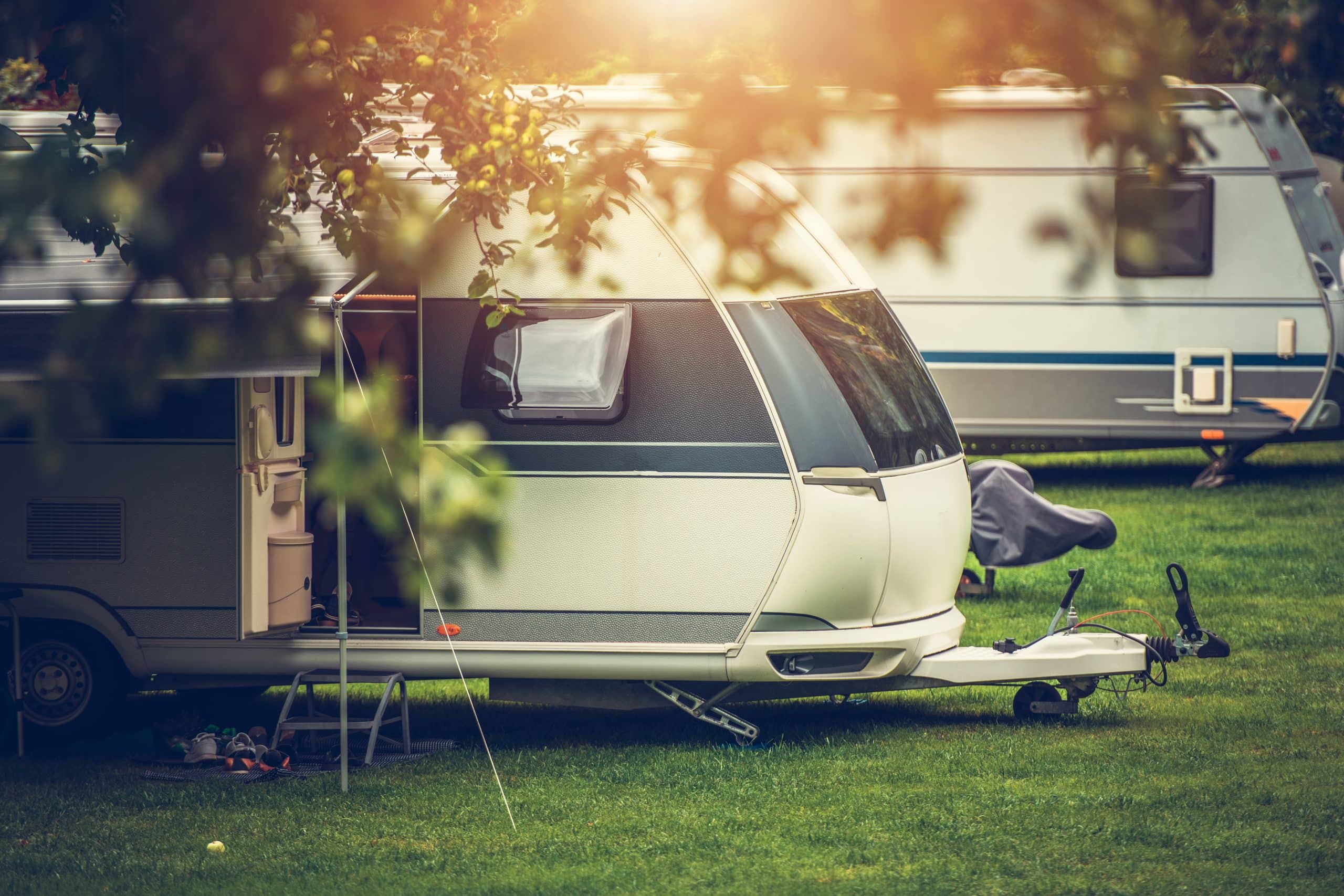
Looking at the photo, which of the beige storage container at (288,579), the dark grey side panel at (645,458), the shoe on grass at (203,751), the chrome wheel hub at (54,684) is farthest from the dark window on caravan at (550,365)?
the chrome wheel hub at (54,684)

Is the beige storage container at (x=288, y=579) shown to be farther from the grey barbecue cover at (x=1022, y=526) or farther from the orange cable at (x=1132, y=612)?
the grey barbecue cover at (x=1022, y=526)

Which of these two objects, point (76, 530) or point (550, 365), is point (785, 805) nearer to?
point (550, 365)

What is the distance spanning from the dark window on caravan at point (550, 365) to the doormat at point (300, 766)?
1.61 m

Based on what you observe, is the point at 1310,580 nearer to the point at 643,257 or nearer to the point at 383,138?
the point at 643,257

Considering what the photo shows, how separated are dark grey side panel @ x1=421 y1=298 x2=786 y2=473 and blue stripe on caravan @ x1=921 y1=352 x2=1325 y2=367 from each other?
7.48 m

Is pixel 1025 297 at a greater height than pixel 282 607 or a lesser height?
greater

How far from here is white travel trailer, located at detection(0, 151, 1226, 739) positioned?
7.44 m

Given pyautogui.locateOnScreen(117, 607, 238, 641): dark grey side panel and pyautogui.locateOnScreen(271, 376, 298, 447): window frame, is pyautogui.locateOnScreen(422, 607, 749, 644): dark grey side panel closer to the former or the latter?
pyautogui.locateOnScreen(117, 607, 238, 641): dark grey side panel

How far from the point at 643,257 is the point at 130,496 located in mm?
2574

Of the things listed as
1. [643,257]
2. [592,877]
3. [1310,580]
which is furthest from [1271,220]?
[592,877]

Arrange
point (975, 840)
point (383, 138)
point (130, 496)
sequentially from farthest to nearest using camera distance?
point (383, 138) → point (130, 496) → point (975, 840)

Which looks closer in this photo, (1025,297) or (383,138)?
(383,138)

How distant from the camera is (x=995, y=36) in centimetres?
252

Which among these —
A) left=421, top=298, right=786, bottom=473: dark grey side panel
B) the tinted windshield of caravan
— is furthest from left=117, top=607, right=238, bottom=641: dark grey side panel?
the tinted windshield of caravan
